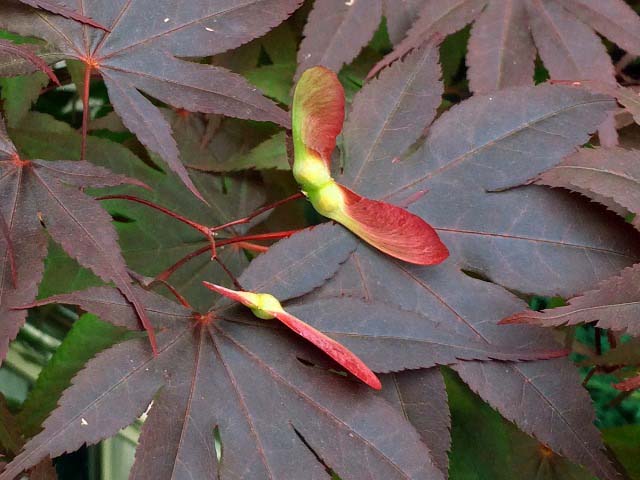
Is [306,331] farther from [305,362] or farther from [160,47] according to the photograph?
[160,47]

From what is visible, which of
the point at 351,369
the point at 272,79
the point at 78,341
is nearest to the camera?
the point at 351,369

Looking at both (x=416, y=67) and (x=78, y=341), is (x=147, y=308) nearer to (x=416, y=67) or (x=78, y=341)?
(x=78, y=341)

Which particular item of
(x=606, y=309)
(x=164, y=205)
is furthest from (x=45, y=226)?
(x=606, y=309)

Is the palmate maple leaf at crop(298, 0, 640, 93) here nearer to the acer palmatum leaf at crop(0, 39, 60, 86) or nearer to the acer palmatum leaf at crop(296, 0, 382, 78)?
the acer palmatum leaf at crop(296, 0, 382, 78)

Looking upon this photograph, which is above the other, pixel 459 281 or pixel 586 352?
pixel 459 281

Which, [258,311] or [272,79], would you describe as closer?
[258,311]

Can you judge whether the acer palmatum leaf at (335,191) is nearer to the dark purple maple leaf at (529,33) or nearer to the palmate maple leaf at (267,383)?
the palmate maple leaf at (267,383)

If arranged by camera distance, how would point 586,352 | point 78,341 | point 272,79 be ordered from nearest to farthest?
point 78,341 < point 272,79 < point 586,352

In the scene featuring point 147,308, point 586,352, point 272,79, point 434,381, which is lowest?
point 586,352

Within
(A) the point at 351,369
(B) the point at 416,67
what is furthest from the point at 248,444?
(B) the point at 416,67
